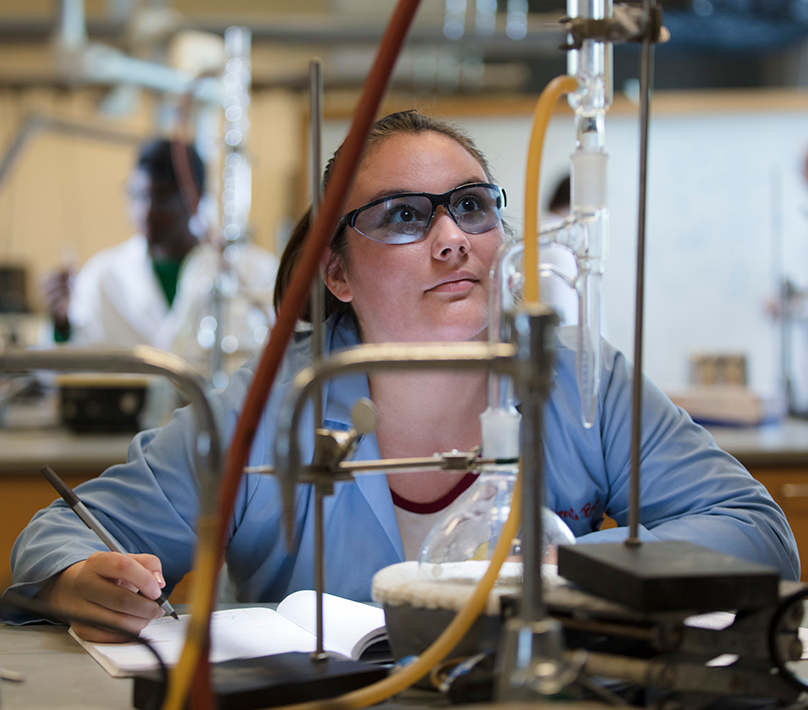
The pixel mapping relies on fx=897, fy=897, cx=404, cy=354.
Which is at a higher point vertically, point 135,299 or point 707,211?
point 707,211

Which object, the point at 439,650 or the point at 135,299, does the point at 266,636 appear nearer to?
the point at 439,650

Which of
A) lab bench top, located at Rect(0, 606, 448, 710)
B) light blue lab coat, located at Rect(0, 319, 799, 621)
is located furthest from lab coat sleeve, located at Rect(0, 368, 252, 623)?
lab bench top, located at Rect(0, 606, 448, 710)

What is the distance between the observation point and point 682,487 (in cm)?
115

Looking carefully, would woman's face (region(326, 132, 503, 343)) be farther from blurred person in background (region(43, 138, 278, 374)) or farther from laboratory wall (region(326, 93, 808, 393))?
laboratory wall (region(326, 93, 808, 393))

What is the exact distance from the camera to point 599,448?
1235mm

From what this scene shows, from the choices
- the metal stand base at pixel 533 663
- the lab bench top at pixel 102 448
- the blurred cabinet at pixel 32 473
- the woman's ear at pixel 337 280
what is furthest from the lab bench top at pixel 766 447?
Answer: the metal stand base at pixel 533 663

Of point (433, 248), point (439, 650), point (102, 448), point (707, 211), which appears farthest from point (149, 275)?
point (439, 650)

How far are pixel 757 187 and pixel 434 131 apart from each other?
140 inches

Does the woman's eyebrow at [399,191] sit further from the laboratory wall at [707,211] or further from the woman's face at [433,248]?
the laboratory wall at [707,211]

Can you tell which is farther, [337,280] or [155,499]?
[337,280]

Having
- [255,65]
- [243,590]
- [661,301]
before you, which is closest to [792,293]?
[661,301]

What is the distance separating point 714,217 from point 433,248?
350 centimetres

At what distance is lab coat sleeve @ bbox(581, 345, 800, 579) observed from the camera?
102 centimetres

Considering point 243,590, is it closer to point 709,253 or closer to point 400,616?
point 400,616
